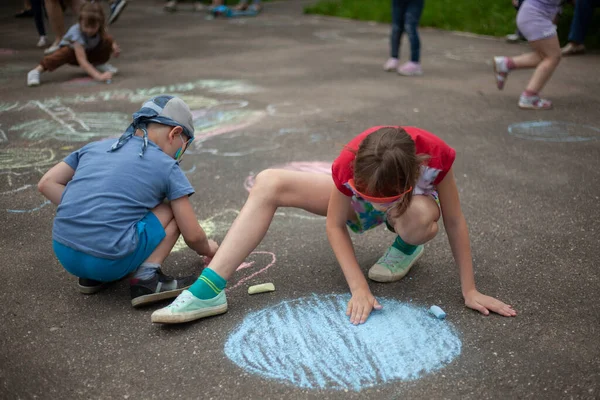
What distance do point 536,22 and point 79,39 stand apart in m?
4.32

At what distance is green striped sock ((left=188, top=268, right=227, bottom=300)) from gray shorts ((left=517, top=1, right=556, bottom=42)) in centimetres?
379

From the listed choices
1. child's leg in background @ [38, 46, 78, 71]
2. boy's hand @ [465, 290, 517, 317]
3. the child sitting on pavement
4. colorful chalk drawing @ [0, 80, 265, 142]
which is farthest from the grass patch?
boy's hand @ [465, 290, 517, 317]

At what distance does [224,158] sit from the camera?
13.0ft

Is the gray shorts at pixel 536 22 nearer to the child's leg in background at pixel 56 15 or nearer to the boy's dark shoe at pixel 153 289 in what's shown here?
the boy's dark shoe at pixel 153 289

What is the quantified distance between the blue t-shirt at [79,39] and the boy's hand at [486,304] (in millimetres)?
5051

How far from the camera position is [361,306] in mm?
2238

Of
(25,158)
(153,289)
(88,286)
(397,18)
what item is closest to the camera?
(153,289)

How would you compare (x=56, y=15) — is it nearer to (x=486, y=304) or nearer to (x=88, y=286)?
(x=88, y=286)

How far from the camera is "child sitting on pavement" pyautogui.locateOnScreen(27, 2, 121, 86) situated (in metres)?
5.87

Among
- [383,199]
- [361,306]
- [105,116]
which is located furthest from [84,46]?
[383,199]

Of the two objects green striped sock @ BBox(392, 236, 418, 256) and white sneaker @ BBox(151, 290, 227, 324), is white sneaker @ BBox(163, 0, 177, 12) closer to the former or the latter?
green striped sock @ BBox(392, 236, 418, 256)

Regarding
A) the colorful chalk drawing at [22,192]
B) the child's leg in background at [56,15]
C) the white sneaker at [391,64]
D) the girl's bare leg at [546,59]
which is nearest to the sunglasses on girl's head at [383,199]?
the colorful chalk drawing at [22,192]

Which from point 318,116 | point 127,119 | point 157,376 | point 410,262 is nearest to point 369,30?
point 318,116

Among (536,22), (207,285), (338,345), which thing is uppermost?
(536,22)
